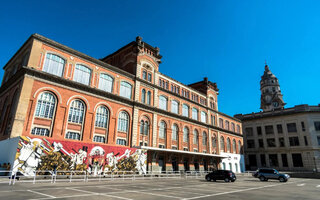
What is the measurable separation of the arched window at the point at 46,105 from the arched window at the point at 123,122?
9.55 metres

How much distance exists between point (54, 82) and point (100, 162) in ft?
37.8

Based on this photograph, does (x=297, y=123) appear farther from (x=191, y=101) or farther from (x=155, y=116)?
(x=155, y=116)

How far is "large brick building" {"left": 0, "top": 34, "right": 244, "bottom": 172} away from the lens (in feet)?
73.7

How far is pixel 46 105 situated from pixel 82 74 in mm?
6494

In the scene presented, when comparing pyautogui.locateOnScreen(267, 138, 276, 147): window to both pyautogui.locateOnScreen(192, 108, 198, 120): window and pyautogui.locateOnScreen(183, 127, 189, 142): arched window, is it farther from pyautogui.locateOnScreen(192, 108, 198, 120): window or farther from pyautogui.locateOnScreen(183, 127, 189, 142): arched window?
pyautogui.locateOnScreen(183, 127, 189, 142): arched window

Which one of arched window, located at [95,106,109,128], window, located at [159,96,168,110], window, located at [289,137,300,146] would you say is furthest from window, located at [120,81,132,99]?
window, located at [289,137,300,146]

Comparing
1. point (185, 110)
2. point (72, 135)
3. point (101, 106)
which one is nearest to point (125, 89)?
point (101, 106)

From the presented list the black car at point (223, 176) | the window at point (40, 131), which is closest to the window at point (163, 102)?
the black car at point (223, 176)

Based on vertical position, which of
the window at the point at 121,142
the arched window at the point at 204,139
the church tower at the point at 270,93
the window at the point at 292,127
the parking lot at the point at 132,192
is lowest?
the parking lot at the point at 132,192

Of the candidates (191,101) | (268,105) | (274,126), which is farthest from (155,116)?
(268,105)

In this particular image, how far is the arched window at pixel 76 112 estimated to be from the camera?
83.1 ft

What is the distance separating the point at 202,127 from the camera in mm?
46000

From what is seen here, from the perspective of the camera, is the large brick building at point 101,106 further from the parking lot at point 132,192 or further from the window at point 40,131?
the parking lot at point 132,192

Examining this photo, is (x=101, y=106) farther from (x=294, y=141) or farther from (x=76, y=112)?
(x=294, y=141)
